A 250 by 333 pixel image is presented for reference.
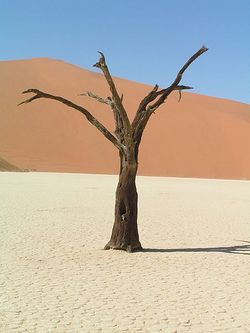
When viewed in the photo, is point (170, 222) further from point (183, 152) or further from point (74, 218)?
point (183, 152)

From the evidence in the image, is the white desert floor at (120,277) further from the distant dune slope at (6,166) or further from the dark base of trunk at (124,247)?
the distant dune slope at (6,166)

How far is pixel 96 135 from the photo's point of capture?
58.4 meters

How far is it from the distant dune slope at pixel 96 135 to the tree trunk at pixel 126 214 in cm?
3788

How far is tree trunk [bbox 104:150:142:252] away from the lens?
9.61m

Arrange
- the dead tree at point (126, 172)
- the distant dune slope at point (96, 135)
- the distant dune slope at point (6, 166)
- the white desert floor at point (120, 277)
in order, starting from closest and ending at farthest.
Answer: the white desert floor at point (120, 277) → the dead tree at point (126, 172) → the distant dune slope at point (6, 166) → the distant dune slope at point (96, 135)

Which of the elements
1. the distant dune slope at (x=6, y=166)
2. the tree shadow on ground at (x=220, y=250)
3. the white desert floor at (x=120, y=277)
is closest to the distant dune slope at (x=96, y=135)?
the distant dune slope at (x=6, y=166)

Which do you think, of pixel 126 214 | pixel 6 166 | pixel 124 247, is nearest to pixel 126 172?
pixel 126 214

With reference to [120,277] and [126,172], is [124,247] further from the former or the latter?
[120,277]

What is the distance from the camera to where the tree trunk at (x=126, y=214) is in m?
9.61

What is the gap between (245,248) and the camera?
34.4 feet

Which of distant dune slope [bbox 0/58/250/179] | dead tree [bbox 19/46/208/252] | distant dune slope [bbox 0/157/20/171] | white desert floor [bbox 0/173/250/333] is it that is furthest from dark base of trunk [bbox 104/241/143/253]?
distant dune slope [bbox 0/58/250/179]

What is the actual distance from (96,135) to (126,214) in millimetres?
49020

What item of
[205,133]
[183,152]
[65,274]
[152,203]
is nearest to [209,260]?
[65,274]

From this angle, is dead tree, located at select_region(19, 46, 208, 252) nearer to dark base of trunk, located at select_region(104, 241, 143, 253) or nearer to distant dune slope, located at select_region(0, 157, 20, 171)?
dark base of trunk, located at select_region(104, 241, 143, 253)
